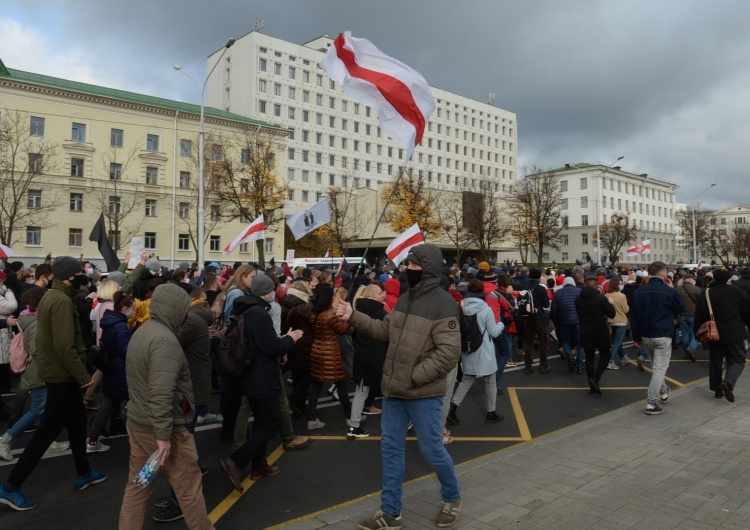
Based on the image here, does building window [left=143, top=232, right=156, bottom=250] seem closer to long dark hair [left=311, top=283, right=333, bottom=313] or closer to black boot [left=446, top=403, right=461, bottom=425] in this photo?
long dark hair [left=311, top=283, right=333, bottom=313]

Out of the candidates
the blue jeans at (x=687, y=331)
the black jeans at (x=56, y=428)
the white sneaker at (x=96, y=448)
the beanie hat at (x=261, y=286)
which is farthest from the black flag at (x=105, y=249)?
the blue jeans at (x=687, y=331)

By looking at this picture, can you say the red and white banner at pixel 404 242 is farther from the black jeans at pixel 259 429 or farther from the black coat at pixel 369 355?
the black jeans at pixel 259 429

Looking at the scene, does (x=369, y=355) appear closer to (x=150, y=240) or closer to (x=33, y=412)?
(x=33, y=412)

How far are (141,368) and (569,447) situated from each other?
15.2ft

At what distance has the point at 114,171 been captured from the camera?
47812 millimetres

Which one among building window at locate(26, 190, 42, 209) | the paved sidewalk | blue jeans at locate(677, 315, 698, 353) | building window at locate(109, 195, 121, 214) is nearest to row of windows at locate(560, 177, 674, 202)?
building window at locate(109, 195, 121, 214)

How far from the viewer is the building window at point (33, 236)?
141ft

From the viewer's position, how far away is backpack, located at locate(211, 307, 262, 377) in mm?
4973

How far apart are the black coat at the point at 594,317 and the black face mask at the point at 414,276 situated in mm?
5566

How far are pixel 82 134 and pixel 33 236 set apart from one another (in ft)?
31.6

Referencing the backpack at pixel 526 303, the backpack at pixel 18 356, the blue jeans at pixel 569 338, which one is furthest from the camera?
the blue jeans at pixel 569 338

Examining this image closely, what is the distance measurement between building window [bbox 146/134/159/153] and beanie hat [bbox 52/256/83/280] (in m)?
48.9

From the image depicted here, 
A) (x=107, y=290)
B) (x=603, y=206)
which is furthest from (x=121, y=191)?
(x=603, y=206)

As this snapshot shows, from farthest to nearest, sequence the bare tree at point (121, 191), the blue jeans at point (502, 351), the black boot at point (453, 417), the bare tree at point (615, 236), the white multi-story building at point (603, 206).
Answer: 1. the white multi-story building at point (603, 206)
2. the bare tree at point (615, 236)
3. the bare tree at point (121, 191)
4. the blue jeans at point (502, 351)
5. the black boot at point (453, 417)
